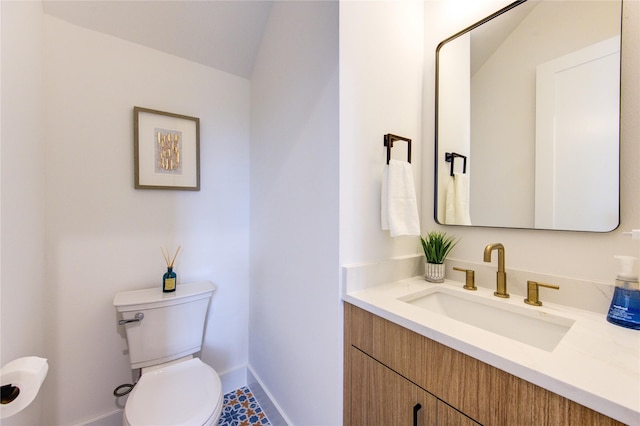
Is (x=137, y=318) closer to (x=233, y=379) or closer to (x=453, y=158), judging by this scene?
(x=233, y=379)

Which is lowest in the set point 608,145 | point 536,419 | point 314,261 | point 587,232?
point 536,419

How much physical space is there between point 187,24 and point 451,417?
2.05m

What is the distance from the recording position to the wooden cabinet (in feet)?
1.78

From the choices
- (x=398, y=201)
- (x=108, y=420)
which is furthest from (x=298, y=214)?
(x=108, y=420)

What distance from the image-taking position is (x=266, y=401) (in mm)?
1507

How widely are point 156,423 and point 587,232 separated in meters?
1.66

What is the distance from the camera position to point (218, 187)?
5.43ft

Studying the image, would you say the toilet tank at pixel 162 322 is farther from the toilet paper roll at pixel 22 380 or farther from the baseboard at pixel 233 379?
the toilet paper roll at pixel 22 380

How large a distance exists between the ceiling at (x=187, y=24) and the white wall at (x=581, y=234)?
1067 mm

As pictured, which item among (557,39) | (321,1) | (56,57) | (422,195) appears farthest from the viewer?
(422,195)

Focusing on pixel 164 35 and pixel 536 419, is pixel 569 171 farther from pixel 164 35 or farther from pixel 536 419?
pixel 164 35

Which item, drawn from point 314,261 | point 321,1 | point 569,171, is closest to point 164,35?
point 321,1

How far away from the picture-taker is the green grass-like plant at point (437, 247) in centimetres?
118

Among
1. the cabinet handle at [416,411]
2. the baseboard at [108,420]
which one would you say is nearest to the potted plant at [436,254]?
the cabinet handle at [416,411]
